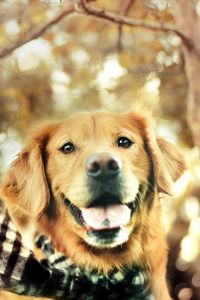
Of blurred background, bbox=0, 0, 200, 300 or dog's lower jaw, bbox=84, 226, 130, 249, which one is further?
blurred background, bbox=0, 0, 200, 300

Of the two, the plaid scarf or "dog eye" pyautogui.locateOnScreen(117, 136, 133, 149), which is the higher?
"dog eye" pyautogui.locateOnScreen(117, 136, 133, 149)

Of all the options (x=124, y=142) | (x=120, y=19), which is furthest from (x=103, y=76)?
(x=124, y=142)

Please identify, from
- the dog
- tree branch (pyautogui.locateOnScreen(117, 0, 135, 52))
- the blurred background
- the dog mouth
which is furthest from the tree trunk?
the dog mouth

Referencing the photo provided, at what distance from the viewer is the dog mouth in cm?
167

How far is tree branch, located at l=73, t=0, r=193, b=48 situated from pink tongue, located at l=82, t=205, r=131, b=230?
0.57 m

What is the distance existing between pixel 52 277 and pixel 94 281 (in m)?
0.12

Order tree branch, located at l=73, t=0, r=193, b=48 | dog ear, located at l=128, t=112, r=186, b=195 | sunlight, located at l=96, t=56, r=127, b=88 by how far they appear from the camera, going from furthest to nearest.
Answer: sunlight, located at l=96, t=56, r=127, b=88
tree branch, located at l=73, t=0, r=193, b=48
dog ear, located at l=128, t=112, r=186, b=195

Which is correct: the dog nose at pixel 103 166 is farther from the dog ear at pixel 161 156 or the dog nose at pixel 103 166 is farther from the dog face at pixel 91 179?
the dog ear at pixel 161 156

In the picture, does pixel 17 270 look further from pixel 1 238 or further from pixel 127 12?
pixel 127 12

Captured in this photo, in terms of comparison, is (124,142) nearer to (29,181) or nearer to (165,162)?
(165,162)

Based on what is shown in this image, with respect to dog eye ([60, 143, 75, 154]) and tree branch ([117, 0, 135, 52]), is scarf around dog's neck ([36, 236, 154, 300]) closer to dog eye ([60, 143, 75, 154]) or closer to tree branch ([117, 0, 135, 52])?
dog eye ([60, 143, 75, 154])

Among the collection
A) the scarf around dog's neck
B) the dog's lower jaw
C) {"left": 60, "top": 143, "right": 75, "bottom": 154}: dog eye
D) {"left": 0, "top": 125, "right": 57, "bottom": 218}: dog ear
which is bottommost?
the scarf around dog's neck

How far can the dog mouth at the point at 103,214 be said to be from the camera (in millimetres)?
1670

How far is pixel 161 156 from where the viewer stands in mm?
1763
